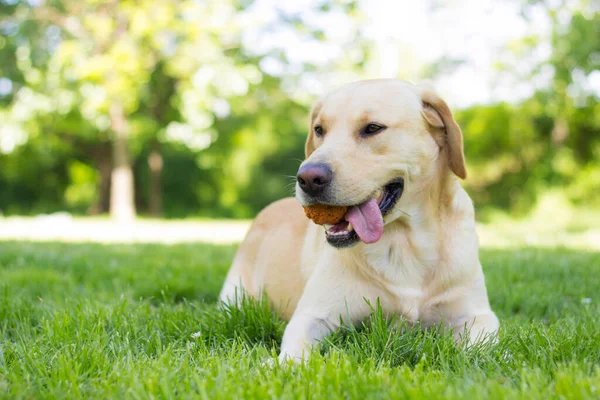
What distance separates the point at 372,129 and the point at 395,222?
50 centimetres

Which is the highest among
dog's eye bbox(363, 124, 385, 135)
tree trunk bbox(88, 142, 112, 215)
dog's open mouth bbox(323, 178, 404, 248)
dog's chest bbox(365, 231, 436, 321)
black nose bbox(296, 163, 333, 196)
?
dog's eye bbox(363, 124, 385, 135)

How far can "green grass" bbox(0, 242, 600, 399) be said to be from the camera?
1.85m

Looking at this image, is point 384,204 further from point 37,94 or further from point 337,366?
point 37,94

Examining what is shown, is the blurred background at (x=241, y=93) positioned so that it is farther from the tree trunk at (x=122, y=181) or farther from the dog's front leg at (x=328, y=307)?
the dog's front leg at (x=328, y=307)

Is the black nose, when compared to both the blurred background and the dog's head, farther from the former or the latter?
the blurred background

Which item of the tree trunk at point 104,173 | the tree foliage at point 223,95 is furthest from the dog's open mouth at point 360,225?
the tree trunk at point 104,173

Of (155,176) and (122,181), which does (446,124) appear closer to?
(122,181)

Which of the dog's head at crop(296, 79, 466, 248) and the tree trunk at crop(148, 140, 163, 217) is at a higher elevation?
the dog's head at crop(296, 79, 466, 248)

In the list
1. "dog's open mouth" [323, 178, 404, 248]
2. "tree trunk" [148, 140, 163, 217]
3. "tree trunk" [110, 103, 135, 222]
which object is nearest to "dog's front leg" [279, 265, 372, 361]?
"dog's open mouth" [323, 178, 404, 248]

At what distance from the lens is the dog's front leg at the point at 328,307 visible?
9.01 ft

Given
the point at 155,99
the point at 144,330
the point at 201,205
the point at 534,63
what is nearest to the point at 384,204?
the point at 144,330

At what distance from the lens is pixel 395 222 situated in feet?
9.70

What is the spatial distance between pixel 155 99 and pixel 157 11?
330 cm

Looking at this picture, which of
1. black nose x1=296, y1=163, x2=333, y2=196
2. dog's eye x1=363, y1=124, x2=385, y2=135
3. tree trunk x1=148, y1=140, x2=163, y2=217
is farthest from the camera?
tree trunk x1=148, y1=140, x2=163, y2=217
